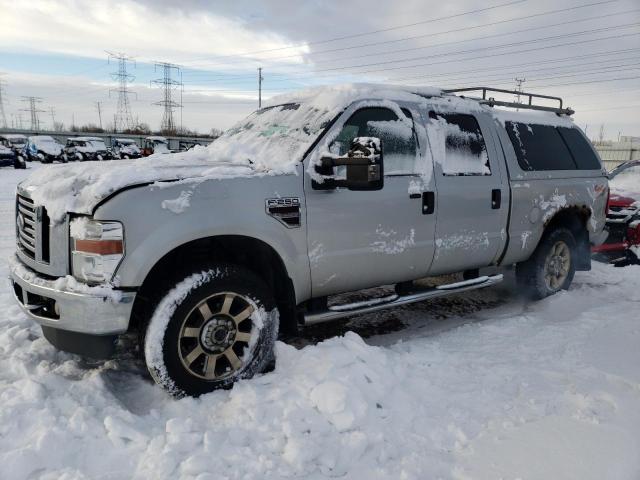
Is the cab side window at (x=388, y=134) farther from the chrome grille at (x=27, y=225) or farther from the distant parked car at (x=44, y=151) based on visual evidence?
the distant parked car at (x=44, y=151)

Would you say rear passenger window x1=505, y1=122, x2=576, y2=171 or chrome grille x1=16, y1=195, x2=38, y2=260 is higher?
rear passenger window x1=505, y1=122, x2=576, y2=171

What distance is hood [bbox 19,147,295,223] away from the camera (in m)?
2.79

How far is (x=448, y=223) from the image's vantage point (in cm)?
411

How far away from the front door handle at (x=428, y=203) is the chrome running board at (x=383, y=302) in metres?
0.69

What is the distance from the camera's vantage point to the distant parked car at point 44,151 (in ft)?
92.5

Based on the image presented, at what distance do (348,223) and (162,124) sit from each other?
216ft

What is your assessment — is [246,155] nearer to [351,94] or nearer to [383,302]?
[351,94]

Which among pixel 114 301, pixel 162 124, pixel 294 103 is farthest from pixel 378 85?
pixel 162 124

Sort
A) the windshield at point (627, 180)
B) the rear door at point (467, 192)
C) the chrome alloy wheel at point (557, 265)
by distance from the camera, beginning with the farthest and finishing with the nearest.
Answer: the windshield at point (627, 180)
the chrome alloy wheel at point (557, 265)
the rear door at point (467, 192)

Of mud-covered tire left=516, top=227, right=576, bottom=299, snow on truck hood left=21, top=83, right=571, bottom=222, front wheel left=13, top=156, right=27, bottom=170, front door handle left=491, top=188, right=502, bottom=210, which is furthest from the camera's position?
front wheel left=13, top=156, right=27, bottom=170

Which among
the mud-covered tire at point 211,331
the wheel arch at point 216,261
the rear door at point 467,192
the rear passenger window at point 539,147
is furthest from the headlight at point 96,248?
the rear passenger window at point 539,147

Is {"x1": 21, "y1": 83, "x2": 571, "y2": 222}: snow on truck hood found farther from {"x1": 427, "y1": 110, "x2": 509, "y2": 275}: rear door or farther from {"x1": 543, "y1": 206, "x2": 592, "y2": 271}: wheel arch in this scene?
{"x1": 543, "y1": 206, "x2": 592, "y2": 271}: wheel arch

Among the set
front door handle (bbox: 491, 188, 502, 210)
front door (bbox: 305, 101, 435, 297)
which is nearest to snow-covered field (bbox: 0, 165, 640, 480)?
front door (bbox: 305, 101, 435, 297)

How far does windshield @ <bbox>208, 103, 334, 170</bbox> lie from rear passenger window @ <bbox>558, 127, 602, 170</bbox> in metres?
3.13
